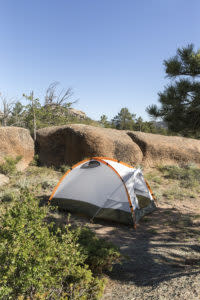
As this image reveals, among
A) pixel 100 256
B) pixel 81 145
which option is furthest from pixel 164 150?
pixel 100 256

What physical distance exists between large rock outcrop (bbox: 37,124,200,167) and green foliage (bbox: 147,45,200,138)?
5811 millimetres

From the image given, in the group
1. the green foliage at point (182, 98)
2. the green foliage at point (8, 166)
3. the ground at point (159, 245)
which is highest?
the green foliage at point (182, 98)

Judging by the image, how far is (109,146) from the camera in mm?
12516

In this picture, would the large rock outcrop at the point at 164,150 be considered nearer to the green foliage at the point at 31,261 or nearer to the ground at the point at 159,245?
the ground at the point at 159,245

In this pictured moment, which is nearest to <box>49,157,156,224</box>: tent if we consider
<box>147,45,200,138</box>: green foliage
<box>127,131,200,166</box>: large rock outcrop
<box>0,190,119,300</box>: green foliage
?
<box>147,45,200,138</box>: green foliage

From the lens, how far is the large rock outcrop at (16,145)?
1244 centimetres

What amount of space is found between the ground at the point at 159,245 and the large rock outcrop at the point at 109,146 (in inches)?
105

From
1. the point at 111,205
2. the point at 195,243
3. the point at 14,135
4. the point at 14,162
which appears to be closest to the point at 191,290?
the point at 195,243

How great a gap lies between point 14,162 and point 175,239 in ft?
29.6

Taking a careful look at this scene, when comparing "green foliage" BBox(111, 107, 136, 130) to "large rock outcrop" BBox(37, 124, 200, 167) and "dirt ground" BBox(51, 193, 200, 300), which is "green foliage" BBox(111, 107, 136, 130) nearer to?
"large rock outcrop" BBox(37, 124, 200, 167)

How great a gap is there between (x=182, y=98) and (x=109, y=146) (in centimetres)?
655

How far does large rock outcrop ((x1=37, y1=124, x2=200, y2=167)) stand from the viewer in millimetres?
12391

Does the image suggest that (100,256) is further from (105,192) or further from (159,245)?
(105,192)

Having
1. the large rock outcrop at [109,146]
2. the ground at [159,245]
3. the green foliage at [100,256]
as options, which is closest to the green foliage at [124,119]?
the large rock outcrop at [109,146]
